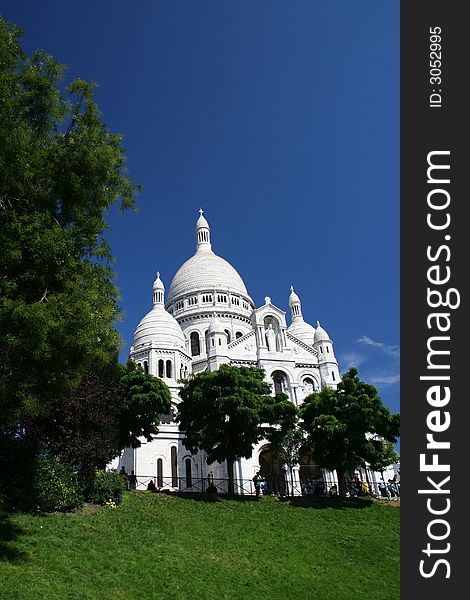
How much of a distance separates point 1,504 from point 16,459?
1973 mm

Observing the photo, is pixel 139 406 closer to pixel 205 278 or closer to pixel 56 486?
pixel 56 486

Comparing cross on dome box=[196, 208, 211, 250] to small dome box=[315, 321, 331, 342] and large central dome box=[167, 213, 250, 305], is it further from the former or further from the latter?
small dome box=[315, 321, 331, 342]

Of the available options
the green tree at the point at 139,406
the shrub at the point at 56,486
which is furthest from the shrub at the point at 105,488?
the green tree at the point at 139,406

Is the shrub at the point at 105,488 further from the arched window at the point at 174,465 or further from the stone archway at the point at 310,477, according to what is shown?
the arched window at the point at 174,465

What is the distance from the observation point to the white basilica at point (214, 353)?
42.9m

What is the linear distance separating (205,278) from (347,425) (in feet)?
124

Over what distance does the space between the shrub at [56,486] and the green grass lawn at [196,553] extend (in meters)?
0.52

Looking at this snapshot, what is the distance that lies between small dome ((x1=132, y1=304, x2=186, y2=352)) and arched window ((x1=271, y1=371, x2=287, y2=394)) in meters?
10.5

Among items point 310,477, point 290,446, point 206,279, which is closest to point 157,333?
point 206,279

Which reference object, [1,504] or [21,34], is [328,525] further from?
[21,34]

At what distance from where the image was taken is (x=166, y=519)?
69.6ft

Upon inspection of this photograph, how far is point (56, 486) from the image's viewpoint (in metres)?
18.9

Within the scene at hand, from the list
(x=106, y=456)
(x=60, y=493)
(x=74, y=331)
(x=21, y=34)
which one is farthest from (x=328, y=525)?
(x=21, y=34)

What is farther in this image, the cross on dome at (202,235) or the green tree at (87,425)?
the cross on dome at (202,235)
